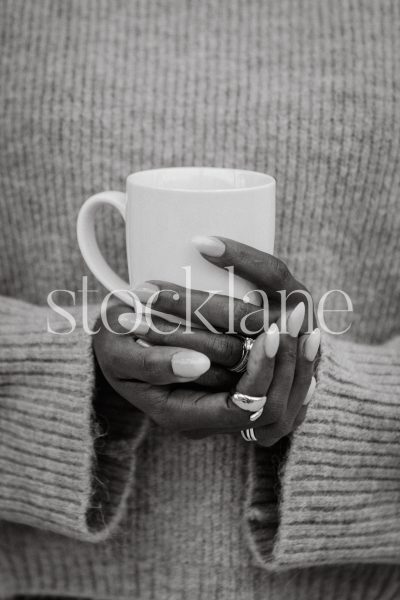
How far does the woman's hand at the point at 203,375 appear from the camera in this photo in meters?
0.55

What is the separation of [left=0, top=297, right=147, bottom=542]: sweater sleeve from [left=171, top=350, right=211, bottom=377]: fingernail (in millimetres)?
163

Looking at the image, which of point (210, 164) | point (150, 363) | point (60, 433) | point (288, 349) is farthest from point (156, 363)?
point (210, 164)

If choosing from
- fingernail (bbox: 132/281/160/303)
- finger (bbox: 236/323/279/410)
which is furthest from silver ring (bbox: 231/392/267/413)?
fingernail (bbox: 132/281/160/303)

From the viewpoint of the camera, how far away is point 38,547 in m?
0.86

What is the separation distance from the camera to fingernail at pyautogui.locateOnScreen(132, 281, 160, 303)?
0.56 meters

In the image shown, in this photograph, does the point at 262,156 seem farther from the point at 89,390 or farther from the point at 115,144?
the point at 89,390

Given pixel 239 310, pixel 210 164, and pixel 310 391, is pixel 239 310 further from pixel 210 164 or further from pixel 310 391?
pixel 210 164

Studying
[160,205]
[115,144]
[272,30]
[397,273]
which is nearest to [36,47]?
[115,144]

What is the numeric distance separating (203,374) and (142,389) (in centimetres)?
6

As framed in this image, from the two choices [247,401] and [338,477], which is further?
[338,477]

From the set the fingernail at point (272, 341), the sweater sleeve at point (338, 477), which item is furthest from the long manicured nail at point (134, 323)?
the sweater sleeve at point (338, 477)

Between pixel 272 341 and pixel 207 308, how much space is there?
0.21 feet

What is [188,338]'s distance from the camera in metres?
0.57

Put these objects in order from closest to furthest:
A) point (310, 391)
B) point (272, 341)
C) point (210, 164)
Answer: point (272, 341), point (310, 391), point (210, 164)
